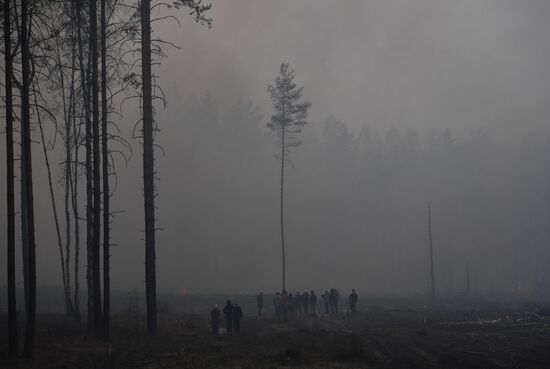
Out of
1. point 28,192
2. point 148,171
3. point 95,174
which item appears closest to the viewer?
point 28,192

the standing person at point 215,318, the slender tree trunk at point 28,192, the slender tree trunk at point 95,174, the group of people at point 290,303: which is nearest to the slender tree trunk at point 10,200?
the slender tree trunk at point 28,192

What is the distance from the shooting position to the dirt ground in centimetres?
1371

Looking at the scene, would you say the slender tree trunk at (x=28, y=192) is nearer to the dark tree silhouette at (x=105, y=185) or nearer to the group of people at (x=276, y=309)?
the dark tree silhouette at (x=105, y=185)

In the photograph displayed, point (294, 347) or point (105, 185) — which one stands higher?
point (105, 185)

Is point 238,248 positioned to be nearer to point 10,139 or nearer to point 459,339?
point 459,339

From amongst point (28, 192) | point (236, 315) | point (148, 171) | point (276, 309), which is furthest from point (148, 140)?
point (276, 309)

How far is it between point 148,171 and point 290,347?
7.86 m

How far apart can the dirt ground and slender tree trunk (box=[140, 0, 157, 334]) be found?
123cm

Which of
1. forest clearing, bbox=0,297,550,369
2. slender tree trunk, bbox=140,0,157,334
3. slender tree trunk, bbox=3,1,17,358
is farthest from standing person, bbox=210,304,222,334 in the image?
slender tree trunk, bbox=3,1,17,358

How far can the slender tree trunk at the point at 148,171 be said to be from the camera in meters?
17.7

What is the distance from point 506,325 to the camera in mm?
27391

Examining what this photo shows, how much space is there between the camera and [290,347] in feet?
56.4

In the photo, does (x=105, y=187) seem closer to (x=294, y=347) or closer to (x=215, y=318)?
(x=215, y=318)

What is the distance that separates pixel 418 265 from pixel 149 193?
74.4 meters
